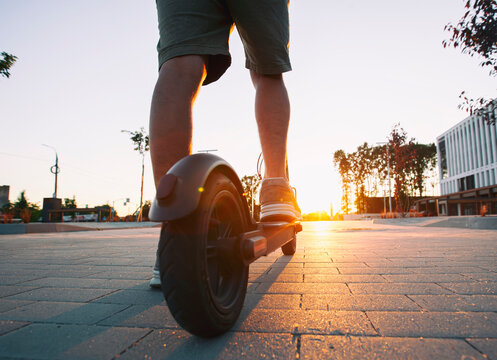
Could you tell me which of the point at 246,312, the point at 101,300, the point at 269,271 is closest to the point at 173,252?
the point at 246,312

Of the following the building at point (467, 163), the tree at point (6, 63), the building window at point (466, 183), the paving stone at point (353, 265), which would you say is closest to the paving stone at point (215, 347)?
the paving stone at point (353, 265)

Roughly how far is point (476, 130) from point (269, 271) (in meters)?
56.7

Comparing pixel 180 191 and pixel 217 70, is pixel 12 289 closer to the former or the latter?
pixel 180 191

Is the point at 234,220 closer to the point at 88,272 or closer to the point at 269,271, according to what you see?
the point at 269,271

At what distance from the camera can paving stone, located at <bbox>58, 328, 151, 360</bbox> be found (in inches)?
34.9

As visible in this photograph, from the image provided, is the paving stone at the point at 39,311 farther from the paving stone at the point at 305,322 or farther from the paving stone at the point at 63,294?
the paving stone at the point at 305,322

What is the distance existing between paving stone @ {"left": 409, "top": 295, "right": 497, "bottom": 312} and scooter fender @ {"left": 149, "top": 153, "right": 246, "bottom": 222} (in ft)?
3.39

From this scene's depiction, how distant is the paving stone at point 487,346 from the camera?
2.83 feet

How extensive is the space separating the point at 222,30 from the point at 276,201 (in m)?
0.96

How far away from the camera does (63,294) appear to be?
166cm

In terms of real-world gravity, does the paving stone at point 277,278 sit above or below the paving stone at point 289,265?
above

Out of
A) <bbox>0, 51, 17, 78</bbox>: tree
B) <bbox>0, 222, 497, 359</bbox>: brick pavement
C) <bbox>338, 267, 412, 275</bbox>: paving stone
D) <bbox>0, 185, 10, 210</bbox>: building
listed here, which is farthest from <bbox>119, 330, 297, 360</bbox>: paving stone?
<bbox>0, 185, 10, 210</bbox>: building

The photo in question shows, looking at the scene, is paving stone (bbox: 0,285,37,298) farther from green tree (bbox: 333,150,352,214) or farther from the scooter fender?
green tree (bbox: 333,150,352,214)

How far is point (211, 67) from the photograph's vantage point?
1.75 meters
